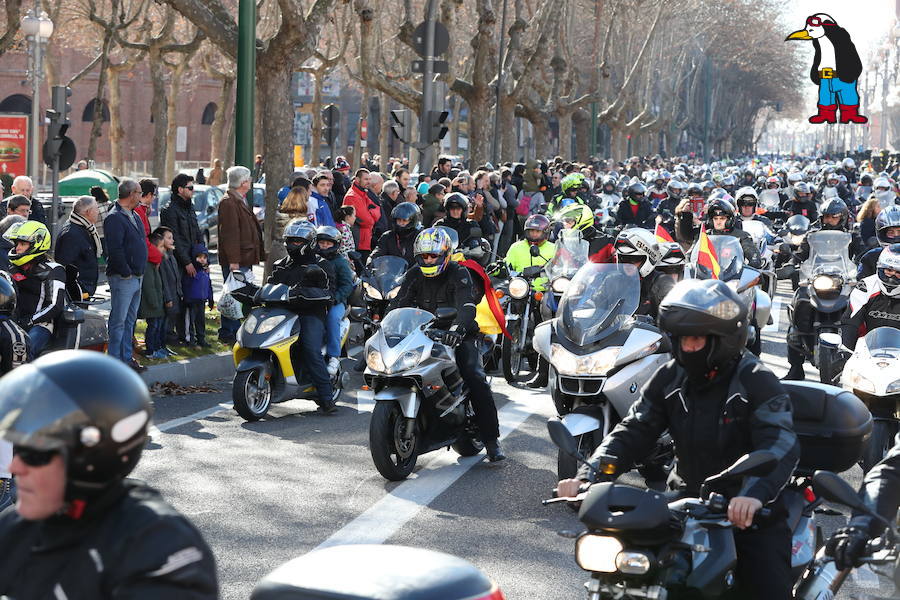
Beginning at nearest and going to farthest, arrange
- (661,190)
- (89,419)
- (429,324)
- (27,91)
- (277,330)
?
(89,419), (429,324), (277,330), (661,190), (27,91)

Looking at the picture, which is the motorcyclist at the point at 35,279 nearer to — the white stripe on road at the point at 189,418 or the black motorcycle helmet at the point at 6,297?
the black motorcycle helmet at the point at 6,297

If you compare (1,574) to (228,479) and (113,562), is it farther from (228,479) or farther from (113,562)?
(228,479)

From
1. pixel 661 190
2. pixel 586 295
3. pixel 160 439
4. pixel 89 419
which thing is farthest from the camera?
pixel 661 190

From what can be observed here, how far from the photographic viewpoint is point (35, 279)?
9383 millimetres

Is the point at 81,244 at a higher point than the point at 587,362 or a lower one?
higher

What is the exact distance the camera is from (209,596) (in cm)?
283

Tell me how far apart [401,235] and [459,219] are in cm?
90

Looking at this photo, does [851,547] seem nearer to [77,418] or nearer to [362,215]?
[77,418]

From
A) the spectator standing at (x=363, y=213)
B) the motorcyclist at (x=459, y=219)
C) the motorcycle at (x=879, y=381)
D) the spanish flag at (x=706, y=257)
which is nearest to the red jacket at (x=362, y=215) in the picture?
the spectator standing at (x=363, y=213)

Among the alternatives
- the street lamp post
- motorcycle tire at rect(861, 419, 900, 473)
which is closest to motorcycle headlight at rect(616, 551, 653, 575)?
motorcycle tire at rect(861, 419, 900, 473)

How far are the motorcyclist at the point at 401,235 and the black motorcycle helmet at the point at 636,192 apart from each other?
26.3ft

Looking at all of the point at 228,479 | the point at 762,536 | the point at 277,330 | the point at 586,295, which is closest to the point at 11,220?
the point at 277,330

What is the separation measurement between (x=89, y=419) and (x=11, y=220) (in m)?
9.64

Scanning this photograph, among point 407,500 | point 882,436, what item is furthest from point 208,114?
point 882,436
